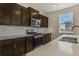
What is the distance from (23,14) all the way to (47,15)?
1051mm

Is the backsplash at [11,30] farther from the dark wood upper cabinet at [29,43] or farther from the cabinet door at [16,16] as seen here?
the dark wood upper cabinet at [29,43]

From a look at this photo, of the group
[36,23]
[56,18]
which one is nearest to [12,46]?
[36,23]

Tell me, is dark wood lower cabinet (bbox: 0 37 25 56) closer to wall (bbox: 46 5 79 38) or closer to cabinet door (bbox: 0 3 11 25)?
cabinet door (bbox: 0 3 11 25)

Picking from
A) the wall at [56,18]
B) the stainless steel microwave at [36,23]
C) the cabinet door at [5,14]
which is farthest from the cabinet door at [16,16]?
the wall at [56,18]

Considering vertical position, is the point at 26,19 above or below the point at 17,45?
above

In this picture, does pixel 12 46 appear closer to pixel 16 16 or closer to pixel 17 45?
pixel 17 45

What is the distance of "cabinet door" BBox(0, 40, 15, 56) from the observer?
1.97 meters

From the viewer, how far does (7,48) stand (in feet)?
7.05

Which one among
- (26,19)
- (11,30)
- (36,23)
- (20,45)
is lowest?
(20,45)

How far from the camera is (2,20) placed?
2.18 meters

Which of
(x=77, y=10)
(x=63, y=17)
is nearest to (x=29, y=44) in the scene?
(x=63, y=17)

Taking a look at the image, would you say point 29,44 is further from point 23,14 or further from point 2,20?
point 2,20

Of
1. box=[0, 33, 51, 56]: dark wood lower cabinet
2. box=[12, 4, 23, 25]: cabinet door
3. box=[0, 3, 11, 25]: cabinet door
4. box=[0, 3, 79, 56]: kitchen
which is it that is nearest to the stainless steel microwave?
box=[0, 3, 79, 56]: kitchen

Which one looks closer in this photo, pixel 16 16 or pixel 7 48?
pixel 7 48
